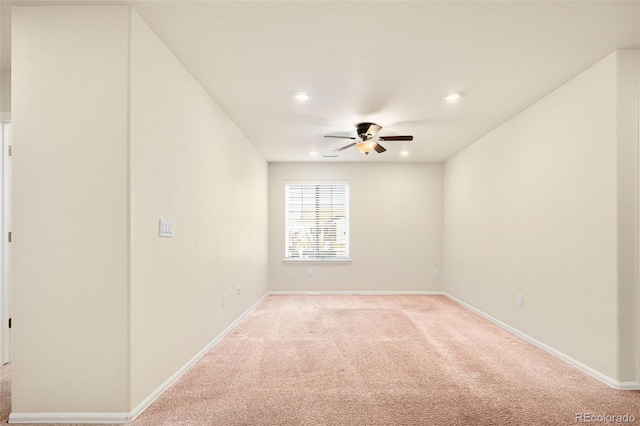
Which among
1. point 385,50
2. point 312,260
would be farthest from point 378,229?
point 385,50

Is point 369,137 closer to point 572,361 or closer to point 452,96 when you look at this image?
point 452,96

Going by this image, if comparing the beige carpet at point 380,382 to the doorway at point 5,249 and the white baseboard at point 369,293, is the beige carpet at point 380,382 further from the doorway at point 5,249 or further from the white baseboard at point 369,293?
the white baseboard at point 369,293

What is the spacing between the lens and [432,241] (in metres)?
7.25

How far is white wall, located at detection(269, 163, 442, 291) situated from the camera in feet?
23.7

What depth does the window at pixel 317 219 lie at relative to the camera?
24.0 feet

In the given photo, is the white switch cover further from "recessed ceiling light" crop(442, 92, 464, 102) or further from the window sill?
the window sill

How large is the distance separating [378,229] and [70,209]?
5.66m

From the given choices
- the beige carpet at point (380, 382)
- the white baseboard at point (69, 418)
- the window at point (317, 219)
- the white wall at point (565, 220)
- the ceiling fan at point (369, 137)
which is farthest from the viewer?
the window at point (317, 219)

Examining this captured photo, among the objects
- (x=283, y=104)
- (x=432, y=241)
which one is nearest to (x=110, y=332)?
(x=283, y=104)

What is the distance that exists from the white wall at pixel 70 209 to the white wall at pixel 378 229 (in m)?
4.99

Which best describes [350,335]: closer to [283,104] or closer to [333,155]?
[283,104]

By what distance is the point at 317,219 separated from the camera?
7348mm

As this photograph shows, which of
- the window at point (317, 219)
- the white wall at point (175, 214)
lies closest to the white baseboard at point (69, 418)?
the white wall at point (175, 214)

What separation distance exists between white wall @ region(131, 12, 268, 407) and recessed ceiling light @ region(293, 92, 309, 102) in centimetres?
85
